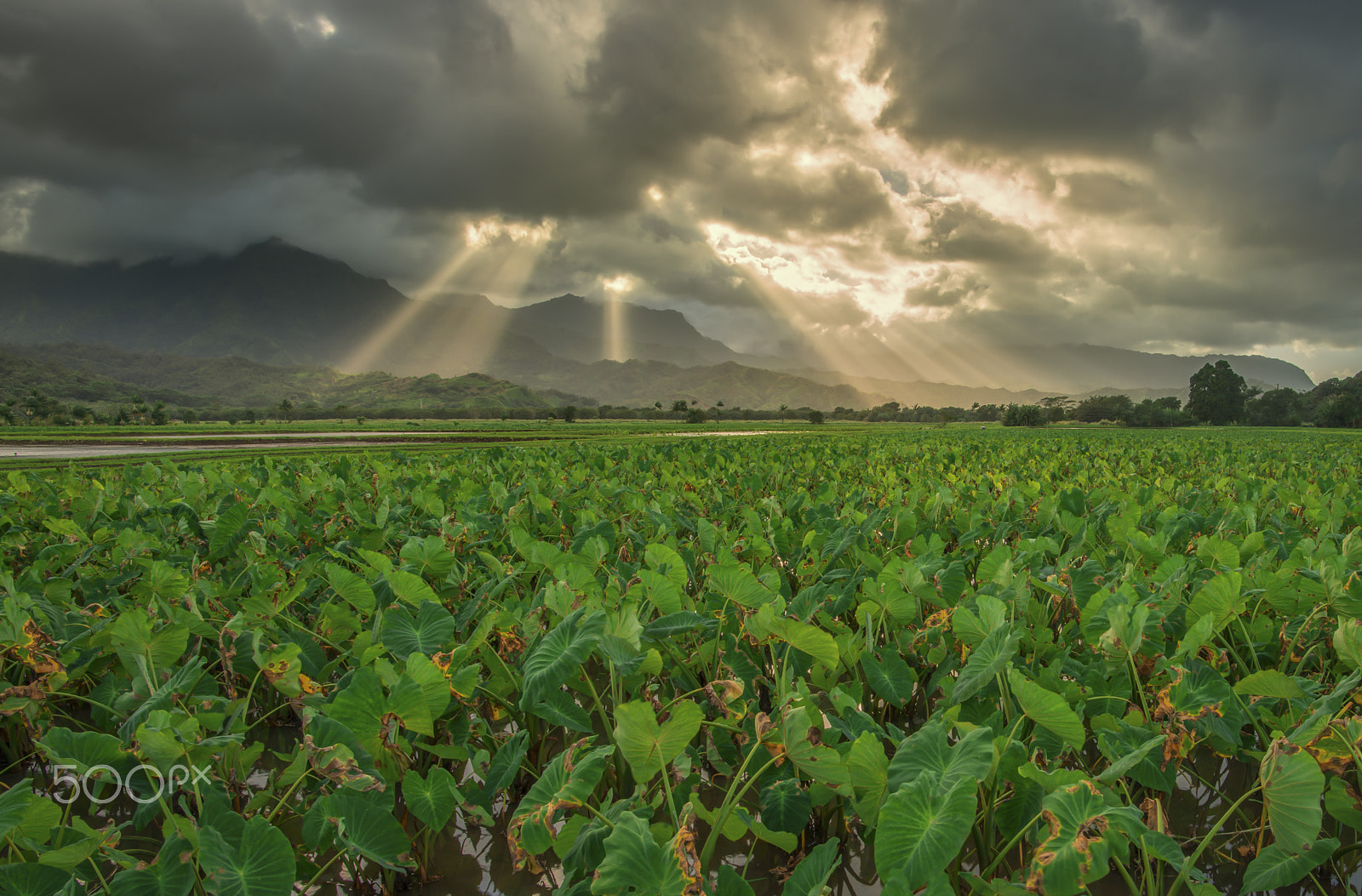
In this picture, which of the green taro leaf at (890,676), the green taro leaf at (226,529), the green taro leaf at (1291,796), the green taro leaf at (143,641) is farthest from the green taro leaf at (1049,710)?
the green taro leaf at (226,529)

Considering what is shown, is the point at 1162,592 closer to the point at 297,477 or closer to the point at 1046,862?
the point at 1046,862

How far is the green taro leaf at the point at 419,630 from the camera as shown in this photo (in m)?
2.03

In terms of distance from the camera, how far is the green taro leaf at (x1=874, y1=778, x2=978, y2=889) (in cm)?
115

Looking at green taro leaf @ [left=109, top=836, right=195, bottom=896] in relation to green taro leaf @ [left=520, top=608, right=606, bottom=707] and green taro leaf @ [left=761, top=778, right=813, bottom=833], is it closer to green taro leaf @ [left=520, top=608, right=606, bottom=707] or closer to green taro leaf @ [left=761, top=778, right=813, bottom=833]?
green taro leaf @ [left=520, top=608, right=606, bottom=707]

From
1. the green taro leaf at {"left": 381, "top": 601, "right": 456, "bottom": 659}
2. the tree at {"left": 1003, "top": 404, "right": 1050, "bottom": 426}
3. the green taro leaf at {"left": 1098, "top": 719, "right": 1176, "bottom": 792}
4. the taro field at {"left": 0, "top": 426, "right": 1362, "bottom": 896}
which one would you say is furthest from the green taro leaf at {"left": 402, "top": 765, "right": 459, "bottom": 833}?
the tree at {"left": 1003, "top": 404, "right": 1050, "bottom": 426}

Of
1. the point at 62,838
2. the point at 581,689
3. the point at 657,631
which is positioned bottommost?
the point at 62,838

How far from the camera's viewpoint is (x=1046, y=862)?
4.02ft

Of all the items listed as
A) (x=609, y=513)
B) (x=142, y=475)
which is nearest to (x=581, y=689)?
(x=609, y=513)

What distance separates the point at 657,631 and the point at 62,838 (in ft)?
5.41

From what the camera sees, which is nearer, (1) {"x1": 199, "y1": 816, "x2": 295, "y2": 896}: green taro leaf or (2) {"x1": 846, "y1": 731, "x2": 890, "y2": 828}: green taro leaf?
(1) {"x1": 199, "y1": 816, "x2": 295, "y2": 896}: green taro leaf

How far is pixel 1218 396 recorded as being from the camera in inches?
3219

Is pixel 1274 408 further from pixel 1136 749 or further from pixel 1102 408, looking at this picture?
pixel 1136 749

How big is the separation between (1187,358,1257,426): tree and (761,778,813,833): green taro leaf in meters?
106

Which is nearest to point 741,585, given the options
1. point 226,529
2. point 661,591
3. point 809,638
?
point 661,591
